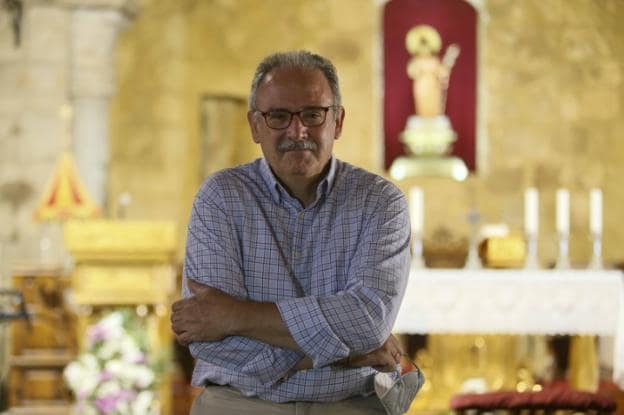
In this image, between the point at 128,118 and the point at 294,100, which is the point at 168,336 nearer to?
the point at 128,118

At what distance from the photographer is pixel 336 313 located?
7.30 feet

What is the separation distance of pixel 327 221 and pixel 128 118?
6.97 metres

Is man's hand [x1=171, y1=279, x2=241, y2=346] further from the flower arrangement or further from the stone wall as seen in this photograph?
the stone wall

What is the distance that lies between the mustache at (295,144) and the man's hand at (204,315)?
0.28m

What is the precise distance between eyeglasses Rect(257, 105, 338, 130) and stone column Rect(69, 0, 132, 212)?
6.27m

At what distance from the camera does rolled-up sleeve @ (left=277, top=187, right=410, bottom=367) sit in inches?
87.0

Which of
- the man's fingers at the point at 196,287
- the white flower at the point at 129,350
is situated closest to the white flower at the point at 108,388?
the white flower at the point at 129,350

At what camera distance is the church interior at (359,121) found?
803 cm

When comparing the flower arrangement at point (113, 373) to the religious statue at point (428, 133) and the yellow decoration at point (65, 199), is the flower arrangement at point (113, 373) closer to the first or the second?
the yellow decoration at point (65, 199)

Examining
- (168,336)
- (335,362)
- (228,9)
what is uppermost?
(228,9)

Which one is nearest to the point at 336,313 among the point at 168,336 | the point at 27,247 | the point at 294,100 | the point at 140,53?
the point at 294,100

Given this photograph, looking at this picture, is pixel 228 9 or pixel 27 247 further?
pixel 228 9

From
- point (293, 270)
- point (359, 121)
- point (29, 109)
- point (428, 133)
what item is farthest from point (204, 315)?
point (359, 121)

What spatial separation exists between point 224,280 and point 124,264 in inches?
166
